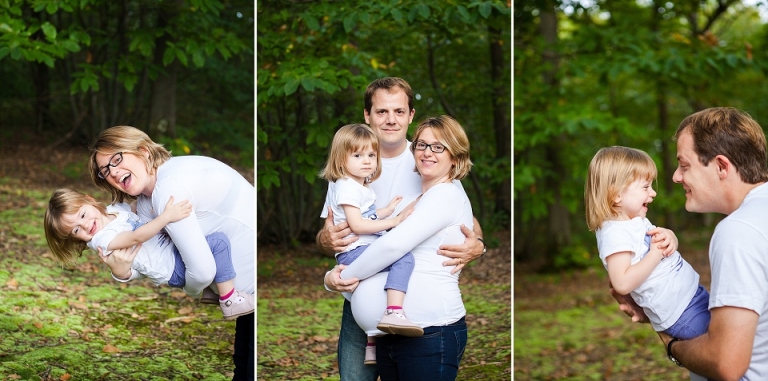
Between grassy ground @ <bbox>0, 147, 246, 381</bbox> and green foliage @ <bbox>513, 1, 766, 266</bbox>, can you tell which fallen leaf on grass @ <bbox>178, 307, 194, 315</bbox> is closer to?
grassy ground @ <bbox>0, 147, 246, 381</bbox>

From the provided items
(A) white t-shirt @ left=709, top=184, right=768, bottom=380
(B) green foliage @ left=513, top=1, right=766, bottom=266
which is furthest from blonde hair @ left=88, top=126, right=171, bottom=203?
(B) green foliage @ left=513, top=1, right=766, bottom=266

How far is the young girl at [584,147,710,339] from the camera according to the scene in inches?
97.7

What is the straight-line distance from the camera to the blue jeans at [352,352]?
2979mm

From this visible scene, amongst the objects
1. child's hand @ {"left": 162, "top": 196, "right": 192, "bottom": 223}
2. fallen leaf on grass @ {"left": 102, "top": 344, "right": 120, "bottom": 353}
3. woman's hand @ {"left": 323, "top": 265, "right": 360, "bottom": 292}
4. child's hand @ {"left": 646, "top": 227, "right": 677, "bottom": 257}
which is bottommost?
fallen leaf on grass @ {"left": 102, "top": 344, "right": 120, "bottom": 353}

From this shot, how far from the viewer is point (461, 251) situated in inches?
109

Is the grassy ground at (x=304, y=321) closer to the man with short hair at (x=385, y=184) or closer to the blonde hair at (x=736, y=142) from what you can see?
the man with short hair at (x=385, y=184)

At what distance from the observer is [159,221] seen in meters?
2.79

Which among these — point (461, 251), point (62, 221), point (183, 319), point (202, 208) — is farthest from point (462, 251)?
point (183, 319)

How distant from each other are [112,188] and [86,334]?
118cm

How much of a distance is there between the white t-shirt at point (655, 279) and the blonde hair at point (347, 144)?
34.7 inches

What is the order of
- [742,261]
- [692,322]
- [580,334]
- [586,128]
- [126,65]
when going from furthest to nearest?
[580,334], [586,128], [126,65], [692,322], [742,261]

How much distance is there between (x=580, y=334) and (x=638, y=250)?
556 centimetres

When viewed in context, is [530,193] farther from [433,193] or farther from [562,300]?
[433,193]

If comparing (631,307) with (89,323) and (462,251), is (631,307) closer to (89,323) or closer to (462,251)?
(462,251)
